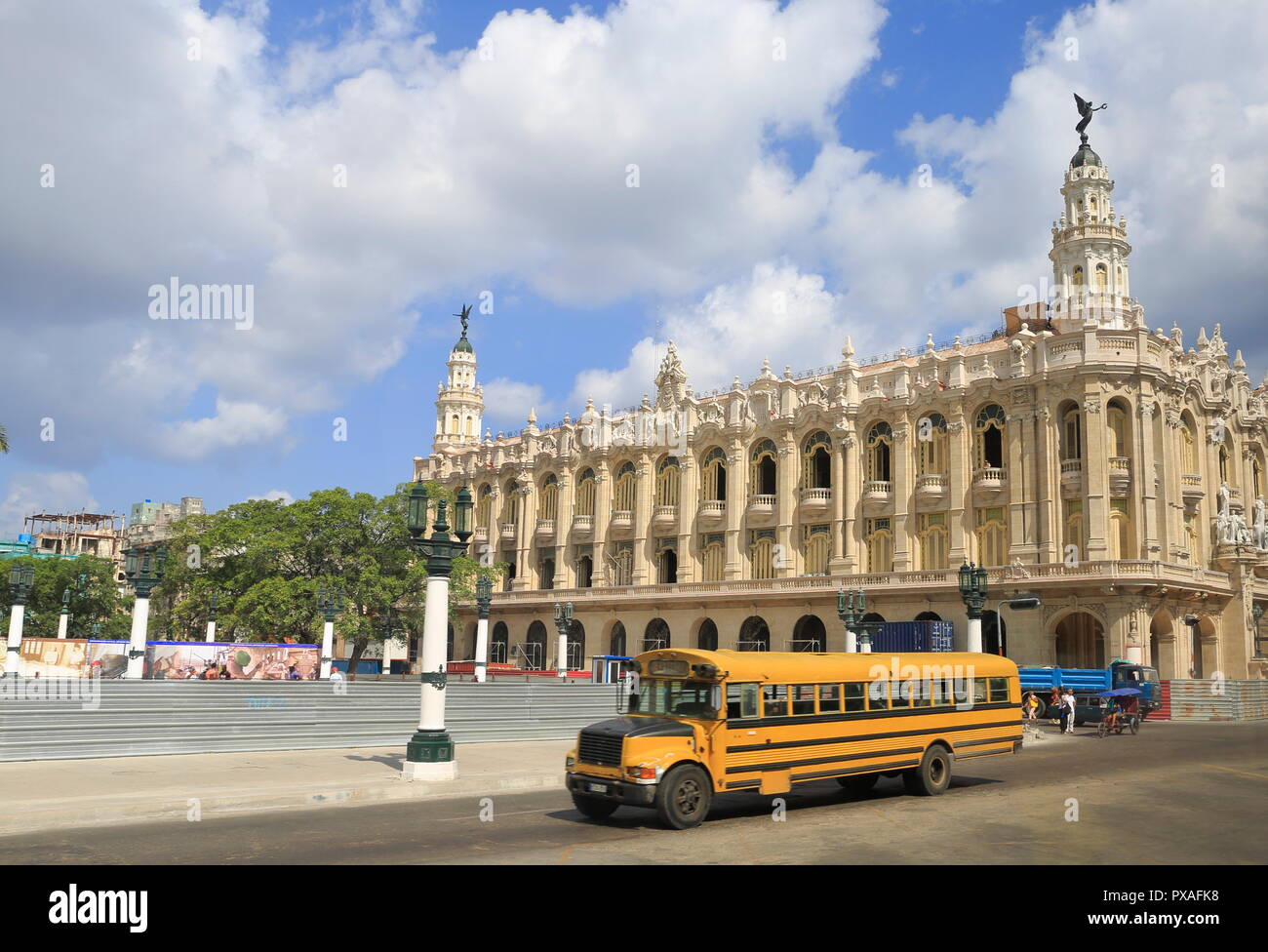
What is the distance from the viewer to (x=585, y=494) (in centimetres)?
6700

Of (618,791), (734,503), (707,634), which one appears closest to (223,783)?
(618,791)

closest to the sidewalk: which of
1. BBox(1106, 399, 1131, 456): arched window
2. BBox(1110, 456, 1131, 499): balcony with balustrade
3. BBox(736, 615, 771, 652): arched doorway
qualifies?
BBox(1110, 456, 1131, 499): balcony with balustrade

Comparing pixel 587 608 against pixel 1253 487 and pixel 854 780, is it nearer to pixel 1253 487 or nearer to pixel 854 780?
pixel 1253 487

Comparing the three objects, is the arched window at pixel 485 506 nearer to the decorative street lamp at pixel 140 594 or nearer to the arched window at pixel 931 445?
the arched window at pixel 931 445

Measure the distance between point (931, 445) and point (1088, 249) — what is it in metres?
13.4

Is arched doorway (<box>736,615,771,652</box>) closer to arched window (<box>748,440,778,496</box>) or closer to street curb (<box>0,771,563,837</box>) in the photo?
arched window (<box>748,440,778,496</box>)

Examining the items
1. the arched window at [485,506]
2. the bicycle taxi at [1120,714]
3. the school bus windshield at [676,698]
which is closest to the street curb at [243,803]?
the school bus windshield at [676,698]

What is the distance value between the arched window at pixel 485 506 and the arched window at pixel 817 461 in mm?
26860

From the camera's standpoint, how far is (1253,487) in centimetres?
5666

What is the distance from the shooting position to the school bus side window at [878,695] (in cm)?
1641

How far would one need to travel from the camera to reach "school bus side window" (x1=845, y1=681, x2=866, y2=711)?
16062 mm

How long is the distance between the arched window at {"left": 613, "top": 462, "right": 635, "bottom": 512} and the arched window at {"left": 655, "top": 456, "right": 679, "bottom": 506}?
81.0 inches

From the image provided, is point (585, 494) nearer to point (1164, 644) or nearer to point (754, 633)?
point (754, 633)
